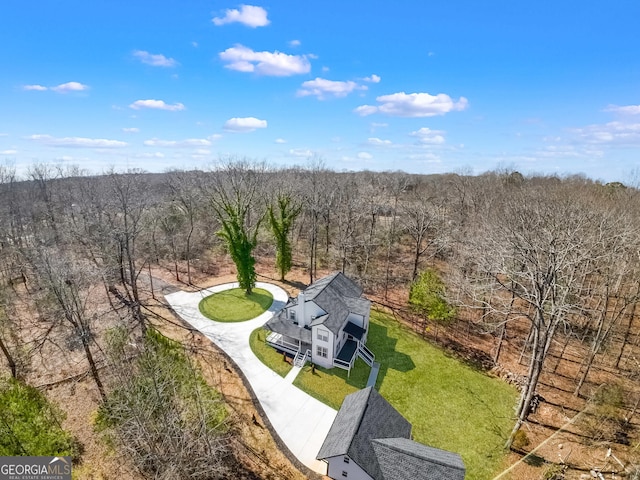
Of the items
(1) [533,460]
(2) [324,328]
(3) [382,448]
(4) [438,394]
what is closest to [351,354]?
(2) [324,328]

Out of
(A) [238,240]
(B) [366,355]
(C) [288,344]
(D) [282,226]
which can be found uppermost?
(D) [282,226]

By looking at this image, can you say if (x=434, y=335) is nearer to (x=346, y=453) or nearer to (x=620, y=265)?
(x=620, y=265)

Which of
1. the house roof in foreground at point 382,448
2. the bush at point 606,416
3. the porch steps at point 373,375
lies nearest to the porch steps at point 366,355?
the porch steps at point 373,375

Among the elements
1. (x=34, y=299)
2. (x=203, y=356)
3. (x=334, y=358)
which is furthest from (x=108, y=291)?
(x=334, y=358)

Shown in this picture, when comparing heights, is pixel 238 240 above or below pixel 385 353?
above

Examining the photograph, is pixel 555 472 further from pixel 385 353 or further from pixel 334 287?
pixel 334 287
